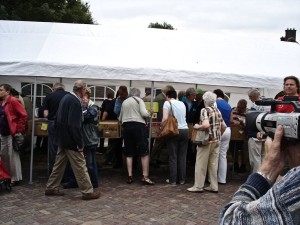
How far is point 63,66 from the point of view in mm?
6199

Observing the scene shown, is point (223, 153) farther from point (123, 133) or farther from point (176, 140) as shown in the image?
point (123, 133)

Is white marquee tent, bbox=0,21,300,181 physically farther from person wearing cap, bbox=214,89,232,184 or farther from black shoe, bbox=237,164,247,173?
black shoe, bbox=237,164,247,173

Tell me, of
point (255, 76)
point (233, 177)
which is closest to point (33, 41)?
point (255, 76)

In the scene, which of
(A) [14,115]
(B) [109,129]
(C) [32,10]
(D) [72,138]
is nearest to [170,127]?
(B) [109,129]

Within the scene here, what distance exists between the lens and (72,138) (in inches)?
206

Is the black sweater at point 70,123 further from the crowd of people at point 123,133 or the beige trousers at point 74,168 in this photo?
the beige trousers at point 74,168

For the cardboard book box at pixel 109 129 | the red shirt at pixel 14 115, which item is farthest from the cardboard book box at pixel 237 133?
the red shirt at pixel 14 115

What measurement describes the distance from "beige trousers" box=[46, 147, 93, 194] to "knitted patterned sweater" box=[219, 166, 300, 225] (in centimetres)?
437

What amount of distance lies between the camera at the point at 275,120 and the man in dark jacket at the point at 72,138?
386 cm

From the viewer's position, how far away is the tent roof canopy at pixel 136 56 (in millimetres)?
6277

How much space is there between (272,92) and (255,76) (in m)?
3.15

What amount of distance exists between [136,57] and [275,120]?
5.73 meters

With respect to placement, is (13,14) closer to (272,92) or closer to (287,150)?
(272,92)

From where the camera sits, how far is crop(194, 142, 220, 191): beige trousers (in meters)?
6.00
